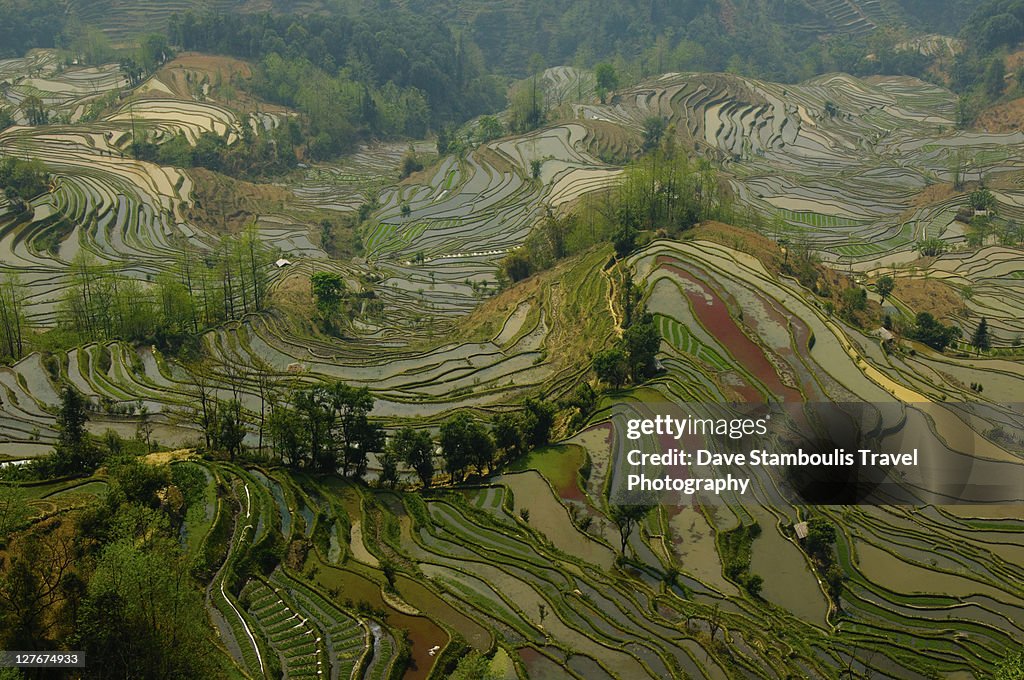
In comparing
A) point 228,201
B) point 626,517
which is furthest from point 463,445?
point 228,201

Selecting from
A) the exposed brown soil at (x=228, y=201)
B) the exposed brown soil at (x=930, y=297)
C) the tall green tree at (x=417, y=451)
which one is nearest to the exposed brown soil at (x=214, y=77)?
the exposed brown soil at (x=228, y=201)

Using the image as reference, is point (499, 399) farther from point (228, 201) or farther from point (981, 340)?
point (228, 201)

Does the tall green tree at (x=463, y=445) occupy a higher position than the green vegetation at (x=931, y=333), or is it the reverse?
the tall green tree at (x=463, y=445)

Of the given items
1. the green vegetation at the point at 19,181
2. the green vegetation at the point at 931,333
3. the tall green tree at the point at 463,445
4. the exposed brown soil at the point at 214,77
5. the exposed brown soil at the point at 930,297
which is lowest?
the exposed brown soil at the point at 930,297

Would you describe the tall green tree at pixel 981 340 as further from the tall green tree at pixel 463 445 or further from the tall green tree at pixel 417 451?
the tall green tree at pixel 417 451

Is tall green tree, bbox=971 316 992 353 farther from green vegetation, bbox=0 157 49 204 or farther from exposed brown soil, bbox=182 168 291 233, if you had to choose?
green vegetation, bbox=0 157 49 204

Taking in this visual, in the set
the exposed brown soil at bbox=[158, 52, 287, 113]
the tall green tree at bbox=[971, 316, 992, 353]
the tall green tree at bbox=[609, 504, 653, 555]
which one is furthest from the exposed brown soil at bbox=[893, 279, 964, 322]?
the exposed brown soil at bbox=[158, 52, 287, 113]

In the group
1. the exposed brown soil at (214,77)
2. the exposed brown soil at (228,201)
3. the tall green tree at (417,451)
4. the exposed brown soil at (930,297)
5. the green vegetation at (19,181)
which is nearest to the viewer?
the tall green tree at (417,451)

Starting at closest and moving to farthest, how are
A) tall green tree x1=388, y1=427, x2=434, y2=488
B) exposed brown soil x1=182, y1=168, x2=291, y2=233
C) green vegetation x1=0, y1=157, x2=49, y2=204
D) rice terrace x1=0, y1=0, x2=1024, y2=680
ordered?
1. rice terrace x1=0, y1=0, x2=1024, y2=680
2. tall green tree x1=388, y1=427, x2=434, y2=488
3. green vegetation x1=0, y1=157, x2=49, y2=204
4. exposed brown soil x1=182, y1=168, x2=291, y2=233
